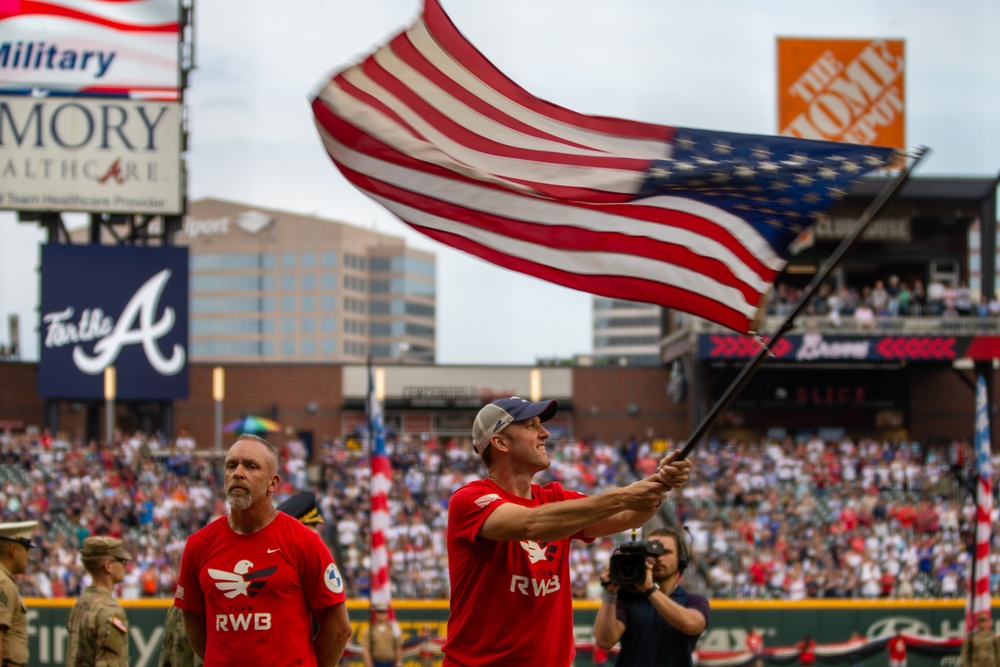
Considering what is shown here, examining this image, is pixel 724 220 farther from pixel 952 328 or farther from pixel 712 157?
pixel 952 328

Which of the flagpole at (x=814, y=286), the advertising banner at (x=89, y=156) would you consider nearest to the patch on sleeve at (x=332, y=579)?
the flagpole at (x=814, y=286)

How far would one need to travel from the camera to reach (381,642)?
18438 mm

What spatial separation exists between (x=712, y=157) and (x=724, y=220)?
281mm

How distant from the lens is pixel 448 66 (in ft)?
22.4

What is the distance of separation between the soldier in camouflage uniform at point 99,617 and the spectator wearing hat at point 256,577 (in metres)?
2.48

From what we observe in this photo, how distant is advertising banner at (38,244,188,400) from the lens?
3647cm

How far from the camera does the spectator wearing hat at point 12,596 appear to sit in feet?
27.2

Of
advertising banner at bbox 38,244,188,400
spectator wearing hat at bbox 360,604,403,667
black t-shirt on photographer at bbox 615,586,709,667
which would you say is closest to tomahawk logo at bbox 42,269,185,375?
advertising banner at bbox 38,244,188,400

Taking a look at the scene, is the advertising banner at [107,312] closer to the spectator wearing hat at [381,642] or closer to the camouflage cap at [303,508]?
the spectator wearing hat at [381,642]

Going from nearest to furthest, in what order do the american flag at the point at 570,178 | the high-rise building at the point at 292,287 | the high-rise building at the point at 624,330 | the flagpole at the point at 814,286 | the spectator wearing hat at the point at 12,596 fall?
the flagpole at the point at 814,286
the american flag at the point at 570,178
the spectator wearing hat at the point at 12,596
the high-rise building at the point at 292,287
the high-rise building at the point at 624,330

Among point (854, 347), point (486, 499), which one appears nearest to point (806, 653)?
point (486, 499)

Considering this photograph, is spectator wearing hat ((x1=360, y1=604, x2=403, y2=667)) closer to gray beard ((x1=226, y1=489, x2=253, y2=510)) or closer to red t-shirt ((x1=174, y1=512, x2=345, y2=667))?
red t-shirt ((x1=174, y1=512, x2=345, y2=667))

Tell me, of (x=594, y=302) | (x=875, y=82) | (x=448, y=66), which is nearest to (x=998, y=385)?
(x=875, y=82)

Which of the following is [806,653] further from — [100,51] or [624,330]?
[624,330]
